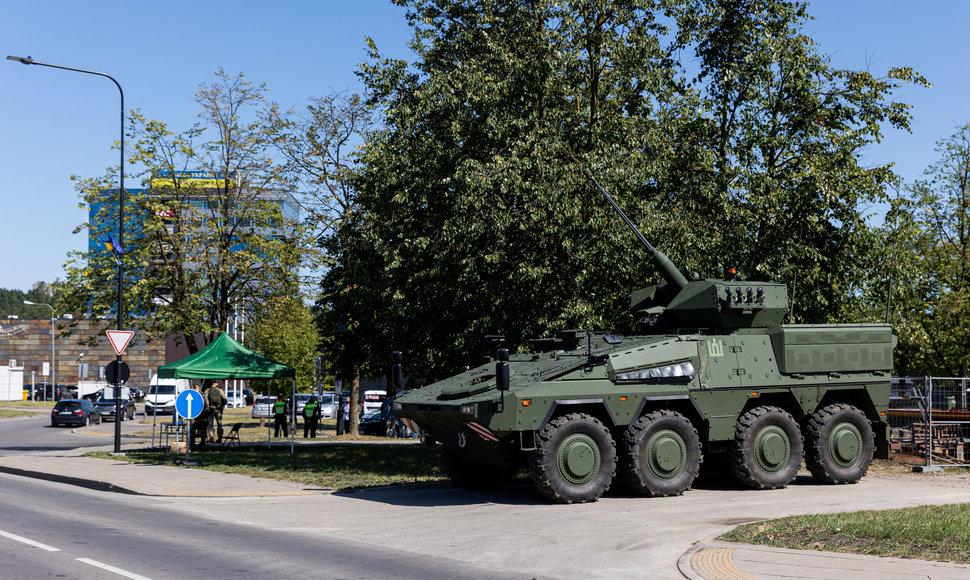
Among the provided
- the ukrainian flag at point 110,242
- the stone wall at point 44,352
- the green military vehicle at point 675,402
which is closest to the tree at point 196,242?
the ukrainian flag at point 110,242

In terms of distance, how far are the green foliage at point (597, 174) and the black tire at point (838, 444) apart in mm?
4151

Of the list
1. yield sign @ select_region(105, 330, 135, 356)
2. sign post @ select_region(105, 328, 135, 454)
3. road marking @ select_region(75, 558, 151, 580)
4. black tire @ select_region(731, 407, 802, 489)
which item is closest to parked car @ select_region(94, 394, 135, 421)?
sign post @ select_region(105, 328, 135, 454)

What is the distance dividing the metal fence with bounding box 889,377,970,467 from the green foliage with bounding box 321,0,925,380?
2.93 m

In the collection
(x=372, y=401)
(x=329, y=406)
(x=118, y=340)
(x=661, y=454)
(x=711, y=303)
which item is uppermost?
(x=711, y=303)

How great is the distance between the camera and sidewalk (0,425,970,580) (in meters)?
8.34

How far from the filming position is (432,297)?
65.8 feet

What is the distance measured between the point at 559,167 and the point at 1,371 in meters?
73.7

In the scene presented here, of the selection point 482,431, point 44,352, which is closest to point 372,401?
point 482,431

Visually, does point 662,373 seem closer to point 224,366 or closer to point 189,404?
point 189,404

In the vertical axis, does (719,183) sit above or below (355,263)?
above

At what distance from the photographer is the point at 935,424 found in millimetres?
19797

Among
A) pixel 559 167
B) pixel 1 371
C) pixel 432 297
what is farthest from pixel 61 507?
pixel 1 371

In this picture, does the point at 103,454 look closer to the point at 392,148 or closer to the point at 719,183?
the point at 392,148

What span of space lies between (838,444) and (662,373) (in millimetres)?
3944
